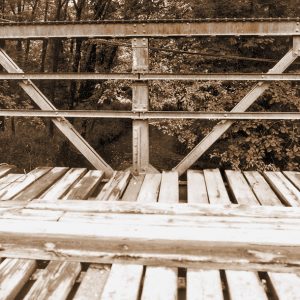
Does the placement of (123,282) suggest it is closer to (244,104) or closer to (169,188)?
(169,188)

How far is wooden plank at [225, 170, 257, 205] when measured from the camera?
3701mm

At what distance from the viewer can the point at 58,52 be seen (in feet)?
57.5

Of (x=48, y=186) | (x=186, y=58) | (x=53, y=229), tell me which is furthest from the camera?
(x=186, y=58)

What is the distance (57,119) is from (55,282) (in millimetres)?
2671

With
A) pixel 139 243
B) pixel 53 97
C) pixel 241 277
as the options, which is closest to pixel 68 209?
pixel 139 243

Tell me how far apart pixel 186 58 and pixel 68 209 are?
8.56 metres

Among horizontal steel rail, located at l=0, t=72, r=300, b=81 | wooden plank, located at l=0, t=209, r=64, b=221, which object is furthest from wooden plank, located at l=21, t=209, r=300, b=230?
horizontal steel rail, located at l=0, t=72, r=300, b=81

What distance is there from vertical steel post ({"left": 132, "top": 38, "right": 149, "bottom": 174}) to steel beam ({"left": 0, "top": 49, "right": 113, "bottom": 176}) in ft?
1.32

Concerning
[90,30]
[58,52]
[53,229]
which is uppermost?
[58,52]

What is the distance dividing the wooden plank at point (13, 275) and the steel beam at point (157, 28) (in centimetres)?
273

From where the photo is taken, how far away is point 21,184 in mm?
4113

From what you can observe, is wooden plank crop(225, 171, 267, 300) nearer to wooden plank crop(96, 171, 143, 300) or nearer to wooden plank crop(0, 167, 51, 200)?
wooden plank crop(96, 171, 143, 300)

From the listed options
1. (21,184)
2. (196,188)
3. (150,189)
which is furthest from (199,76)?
(21,184)

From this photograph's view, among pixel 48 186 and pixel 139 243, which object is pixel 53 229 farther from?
pixel 48 186
